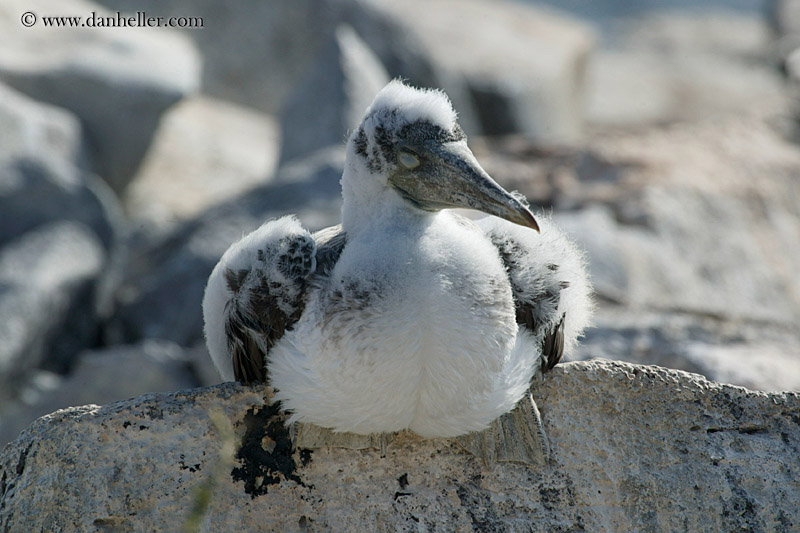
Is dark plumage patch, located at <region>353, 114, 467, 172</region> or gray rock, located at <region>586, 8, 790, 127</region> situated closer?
dark plumage patch, located at <region>353, 114, 467, 172</region>

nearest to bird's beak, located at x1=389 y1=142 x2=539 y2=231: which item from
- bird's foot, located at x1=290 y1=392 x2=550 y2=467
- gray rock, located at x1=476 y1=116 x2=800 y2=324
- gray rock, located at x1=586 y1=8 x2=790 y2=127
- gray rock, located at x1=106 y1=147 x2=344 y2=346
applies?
bird's foot, located at x1=290 y1=392 x2=550 y2=467

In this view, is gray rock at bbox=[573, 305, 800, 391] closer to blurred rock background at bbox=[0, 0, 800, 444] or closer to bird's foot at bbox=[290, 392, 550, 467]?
blurred rock background at bbox=[0, 0, 800, 444]

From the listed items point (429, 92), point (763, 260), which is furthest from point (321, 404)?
point (763, 260)

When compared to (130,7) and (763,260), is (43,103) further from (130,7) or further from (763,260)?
(763,260)

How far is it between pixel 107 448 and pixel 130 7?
1226cm

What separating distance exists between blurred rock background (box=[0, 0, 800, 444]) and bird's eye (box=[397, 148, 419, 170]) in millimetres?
3267

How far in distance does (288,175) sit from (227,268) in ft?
17.7

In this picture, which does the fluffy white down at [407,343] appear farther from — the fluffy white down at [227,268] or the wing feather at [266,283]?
the fluffy white down at [227,268]

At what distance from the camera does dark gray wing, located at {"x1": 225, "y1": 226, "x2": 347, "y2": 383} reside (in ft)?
12.9

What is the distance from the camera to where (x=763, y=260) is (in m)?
9.21

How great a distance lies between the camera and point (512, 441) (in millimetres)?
4160

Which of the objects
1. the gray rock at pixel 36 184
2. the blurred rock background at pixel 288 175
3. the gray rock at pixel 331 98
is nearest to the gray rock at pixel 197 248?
the blurred rock background at pixel 288 175

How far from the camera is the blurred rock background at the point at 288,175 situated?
8227 millimetres

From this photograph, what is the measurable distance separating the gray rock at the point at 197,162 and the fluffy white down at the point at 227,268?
633 centimetres
